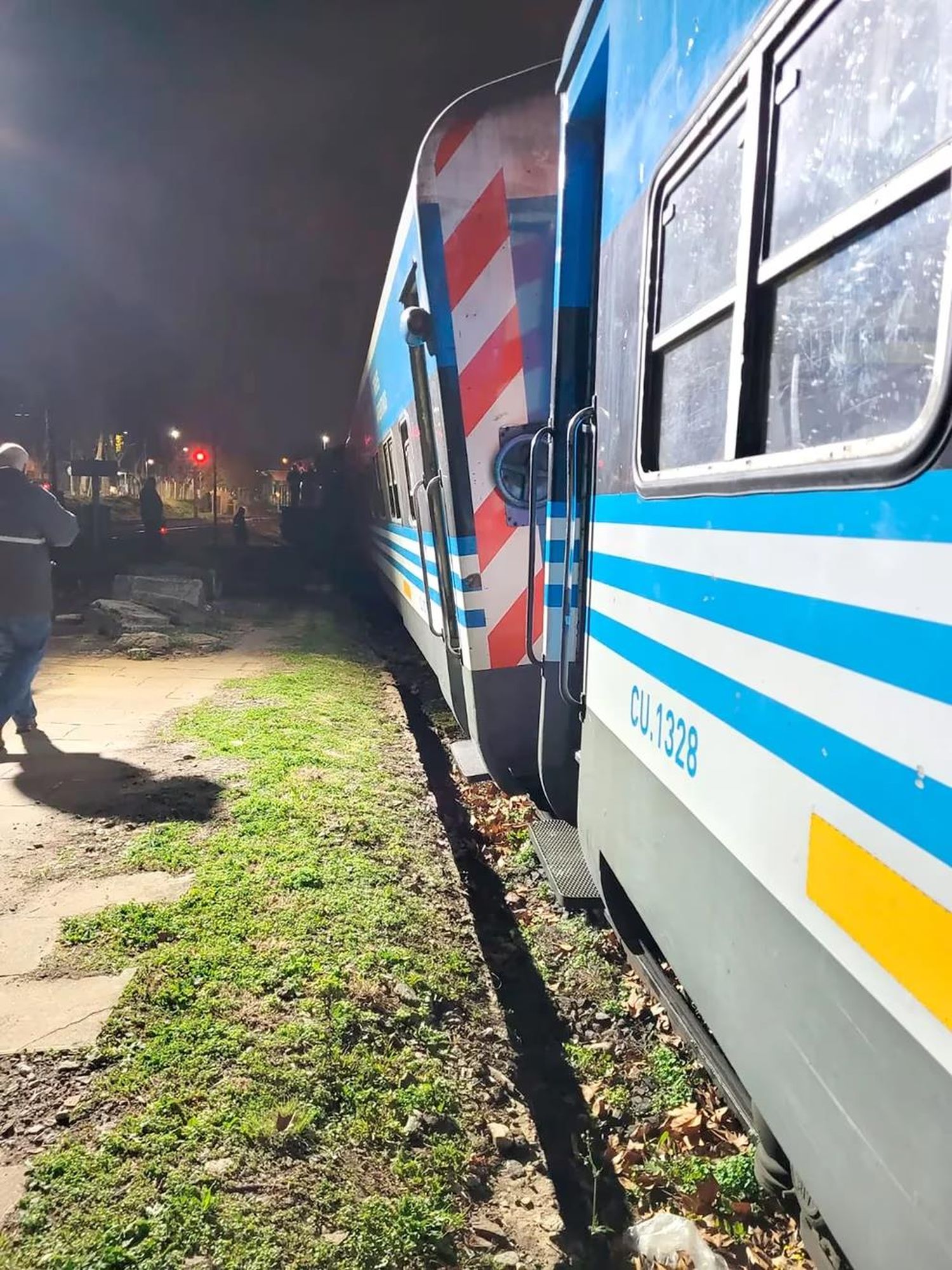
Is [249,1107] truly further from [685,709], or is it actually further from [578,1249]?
[685,709]

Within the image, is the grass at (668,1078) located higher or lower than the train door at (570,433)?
lower

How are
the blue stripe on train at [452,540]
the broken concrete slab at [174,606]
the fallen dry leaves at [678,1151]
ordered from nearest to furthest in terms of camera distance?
the fallen dry leaves at [678,1151]
the blue stripe on train at [452,540]
the broken concrete slab at [174,606]

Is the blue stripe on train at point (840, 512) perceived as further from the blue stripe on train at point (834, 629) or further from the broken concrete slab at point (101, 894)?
the broken concrete slab at point (101, 894)

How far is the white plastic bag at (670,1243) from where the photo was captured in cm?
233

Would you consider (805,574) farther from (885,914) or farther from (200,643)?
(200,643)

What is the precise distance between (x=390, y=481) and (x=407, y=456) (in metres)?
2.73

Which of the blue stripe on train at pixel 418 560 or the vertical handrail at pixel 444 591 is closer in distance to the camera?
the blue stripe on train at pixel 418 560

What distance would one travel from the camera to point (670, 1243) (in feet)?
7.86

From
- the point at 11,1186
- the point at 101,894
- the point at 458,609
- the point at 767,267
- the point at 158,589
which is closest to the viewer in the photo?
the point at 767,267

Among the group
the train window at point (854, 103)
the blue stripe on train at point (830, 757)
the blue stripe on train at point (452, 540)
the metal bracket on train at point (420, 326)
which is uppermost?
the metal bracket on train at point (420, 326)

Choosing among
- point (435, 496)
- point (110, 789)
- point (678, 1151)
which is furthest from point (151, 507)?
point (678, 1151)

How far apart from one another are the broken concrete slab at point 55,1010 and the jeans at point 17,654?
11.3 feet

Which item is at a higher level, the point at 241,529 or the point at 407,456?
the point at 407,456

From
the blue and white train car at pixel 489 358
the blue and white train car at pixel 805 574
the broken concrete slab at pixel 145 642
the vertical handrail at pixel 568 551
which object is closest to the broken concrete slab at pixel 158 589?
the broken concrete slab at pixel 145 642
